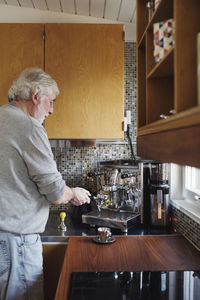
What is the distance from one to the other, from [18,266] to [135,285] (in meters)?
0.56

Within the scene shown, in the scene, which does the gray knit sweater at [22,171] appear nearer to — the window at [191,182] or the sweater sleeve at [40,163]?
the sweater sleeve at [40,163]

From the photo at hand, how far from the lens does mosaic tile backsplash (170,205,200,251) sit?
161 centimetres

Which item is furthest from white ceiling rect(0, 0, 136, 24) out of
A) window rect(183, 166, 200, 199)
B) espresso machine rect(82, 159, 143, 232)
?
window rect(183, 166, 200, 199)

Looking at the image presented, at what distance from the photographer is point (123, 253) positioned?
1503mm

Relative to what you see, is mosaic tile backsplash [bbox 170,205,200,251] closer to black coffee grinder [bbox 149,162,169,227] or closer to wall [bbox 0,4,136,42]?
black coffee grinder [bbox 149,162,169,227]

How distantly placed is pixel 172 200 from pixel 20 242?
103cm

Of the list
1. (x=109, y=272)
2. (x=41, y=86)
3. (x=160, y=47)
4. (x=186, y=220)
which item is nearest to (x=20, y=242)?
(x=109, y=272)

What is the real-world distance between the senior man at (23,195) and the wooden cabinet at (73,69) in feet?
1.89

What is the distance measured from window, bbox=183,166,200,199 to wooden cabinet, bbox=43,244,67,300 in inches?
33.1

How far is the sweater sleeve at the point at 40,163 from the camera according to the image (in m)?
1.36

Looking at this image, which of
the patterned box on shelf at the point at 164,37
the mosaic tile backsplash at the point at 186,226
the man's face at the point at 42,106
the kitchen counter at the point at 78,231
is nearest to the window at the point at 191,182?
the mosaic tile backsplash at the point at 186,226

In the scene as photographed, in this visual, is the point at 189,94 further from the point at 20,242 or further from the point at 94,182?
the point at 94,182

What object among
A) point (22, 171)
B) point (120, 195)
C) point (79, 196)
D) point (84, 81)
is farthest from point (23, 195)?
point (84, 81)

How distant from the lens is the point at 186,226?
175cm
